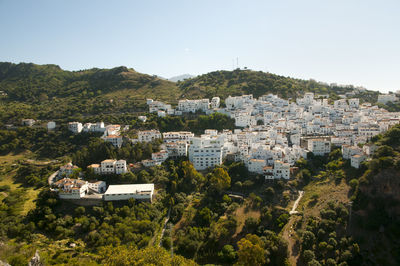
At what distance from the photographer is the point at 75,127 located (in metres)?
43.5

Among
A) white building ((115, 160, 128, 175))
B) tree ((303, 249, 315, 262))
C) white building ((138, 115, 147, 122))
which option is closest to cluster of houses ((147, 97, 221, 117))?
white building ((138, 115, 147, 122))

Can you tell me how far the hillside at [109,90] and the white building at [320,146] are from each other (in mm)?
28235

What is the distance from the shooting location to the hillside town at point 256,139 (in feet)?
101

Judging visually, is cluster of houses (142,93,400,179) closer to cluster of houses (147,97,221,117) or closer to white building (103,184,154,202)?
cluster of houses (147,97,221,117)

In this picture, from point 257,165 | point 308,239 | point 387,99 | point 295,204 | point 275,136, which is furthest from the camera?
point 387,99

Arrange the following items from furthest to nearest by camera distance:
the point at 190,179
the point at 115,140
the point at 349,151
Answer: the point at 115,140 < the point at 190,179 < the point at 349,151

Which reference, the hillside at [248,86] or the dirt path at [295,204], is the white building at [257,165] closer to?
the dirt path at [295,204]

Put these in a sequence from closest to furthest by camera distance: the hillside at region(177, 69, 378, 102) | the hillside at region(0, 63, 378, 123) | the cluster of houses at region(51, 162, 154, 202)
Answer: the cluster of houses at region(51, 162, 154, 202) → the hillside at region(0, 63, 378, 123) → the hillside at region(177, 69, 378, 102)

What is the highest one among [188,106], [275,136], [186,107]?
[188,106]

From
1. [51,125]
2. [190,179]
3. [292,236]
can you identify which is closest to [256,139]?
[190,179]

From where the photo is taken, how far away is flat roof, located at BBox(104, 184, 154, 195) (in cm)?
2894

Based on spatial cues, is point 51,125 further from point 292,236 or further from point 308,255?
point 308,255

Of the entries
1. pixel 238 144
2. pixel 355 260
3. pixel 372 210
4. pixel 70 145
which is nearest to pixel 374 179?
pixel 372 210

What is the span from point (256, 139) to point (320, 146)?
8538 millimetres
